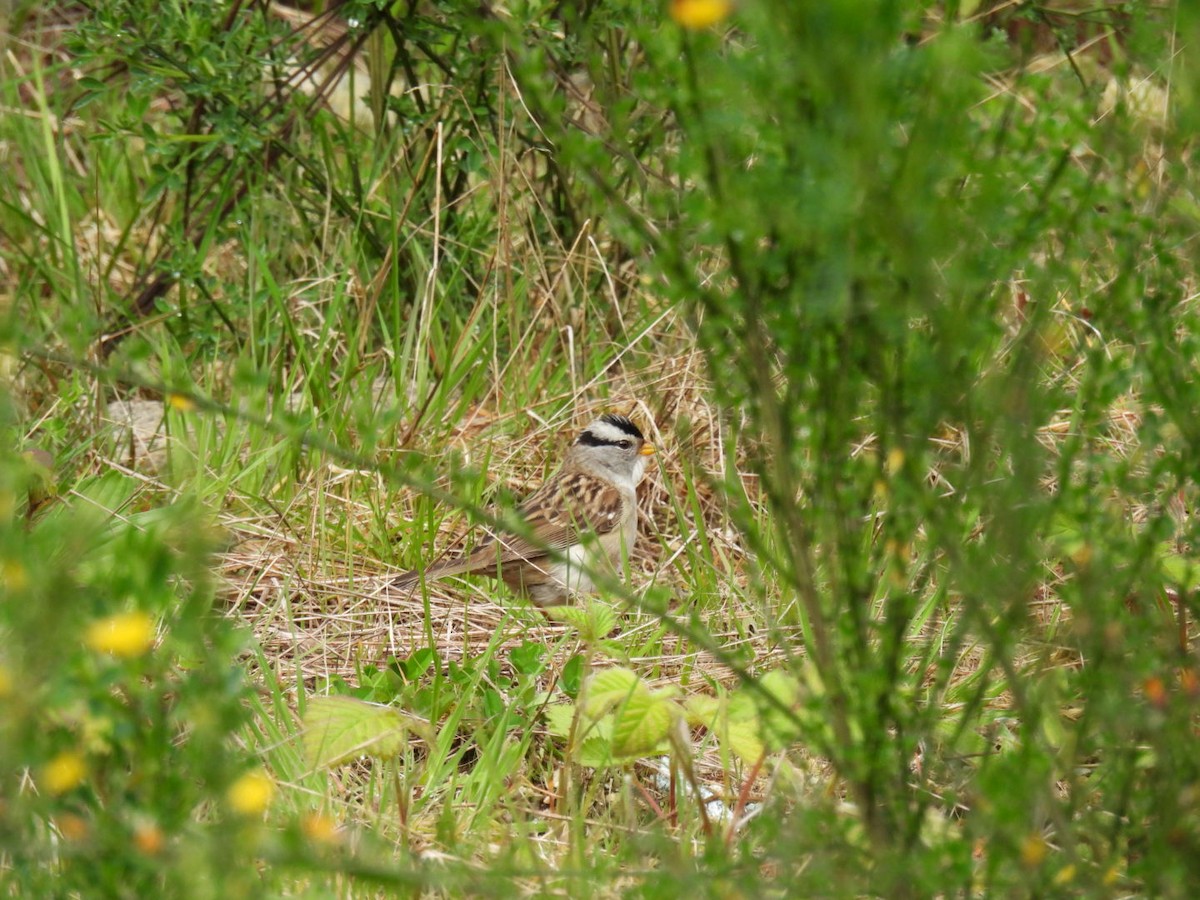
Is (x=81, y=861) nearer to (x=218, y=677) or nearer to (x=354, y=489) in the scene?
(x=218, y=677)

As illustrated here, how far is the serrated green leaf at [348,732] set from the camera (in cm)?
335

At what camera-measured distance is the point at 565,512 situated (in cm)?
590

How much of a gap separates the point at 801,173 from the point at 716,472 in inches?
135

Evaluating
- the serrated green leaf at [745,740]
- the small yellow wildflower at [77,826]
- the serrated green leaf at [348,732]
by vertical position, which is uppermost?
the serrated green leaf at [745,740]

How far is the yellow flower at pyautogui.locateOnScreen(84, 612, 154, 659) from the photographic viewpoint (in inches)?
80.4

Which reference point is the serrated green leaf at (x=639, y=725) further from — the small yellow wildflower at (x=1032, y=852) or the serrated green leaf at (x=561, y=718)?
the small yellow wildflower at (x=1032, y=852)

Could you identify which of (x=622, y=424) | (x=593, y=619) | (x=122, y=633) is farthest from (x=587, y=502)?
(x=122, y=633)

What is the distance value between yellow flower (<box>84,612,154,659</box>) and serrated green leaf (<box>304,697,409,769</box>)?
125 cm

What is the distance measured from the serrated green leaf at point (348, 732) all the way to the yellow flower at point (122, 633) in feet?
4.12

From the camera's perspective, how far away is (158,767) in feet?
7.55

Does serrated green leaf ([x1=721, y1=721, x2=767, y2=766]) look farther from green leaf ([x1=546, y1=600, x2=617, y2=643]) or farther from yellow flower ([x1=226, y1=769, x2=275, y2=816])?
yellow flower ([x1=226, y1=769, x2=275, y2=816])

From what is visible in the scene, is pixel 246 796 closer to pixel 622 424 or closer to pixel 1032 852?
pixel 1032 852

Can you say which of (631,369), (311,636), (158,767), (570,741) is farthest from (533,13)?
(158,767)

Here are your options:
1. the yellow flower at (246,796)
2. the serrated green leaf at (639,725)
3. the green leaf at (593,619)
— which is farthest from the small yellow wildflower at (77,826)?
the green leaf at (593,619)
